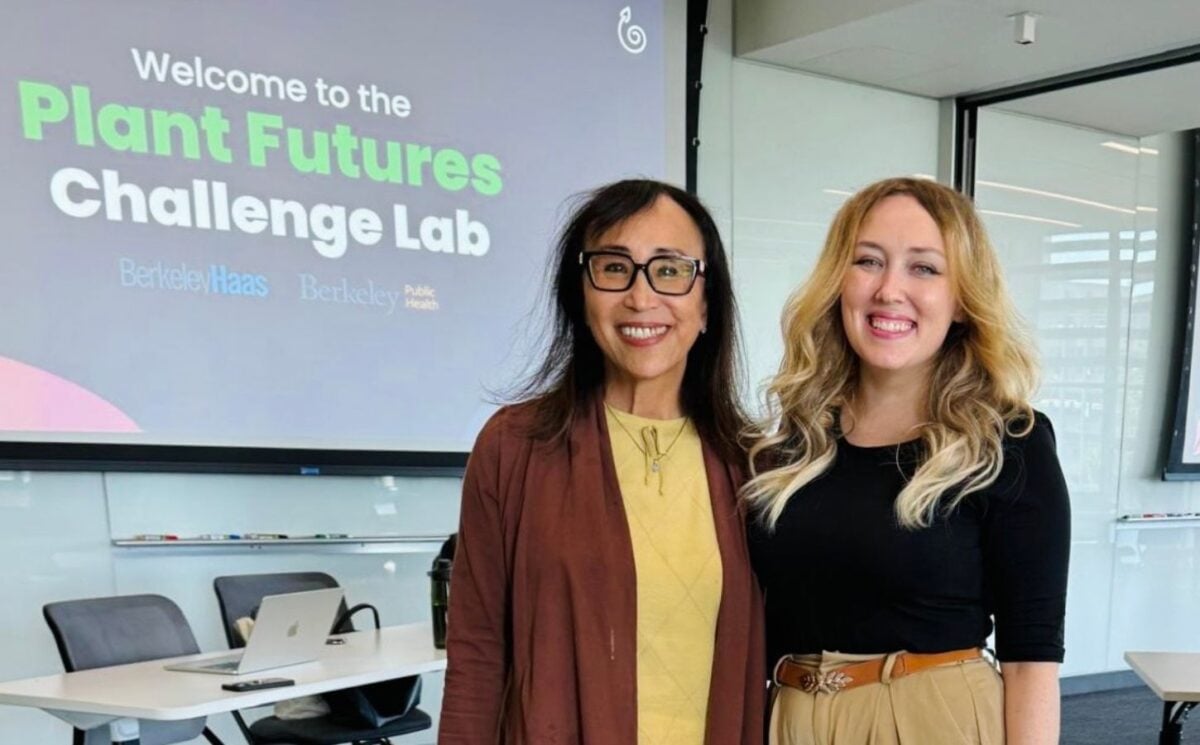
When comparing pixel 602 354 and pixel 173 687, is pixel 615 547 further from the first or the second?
pixel 173 687

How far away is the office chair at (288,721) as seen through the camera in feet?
9.57

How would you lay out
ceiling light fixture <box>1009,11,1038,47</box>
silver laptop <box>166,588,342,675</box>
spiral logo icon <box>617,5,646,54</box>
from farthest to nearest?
spiral logo icon <box>617,5,646,54</box> < ceiling light fixture <box>1009,11,1038,47</box> < silver laptop <box>166,588,342,675</box>

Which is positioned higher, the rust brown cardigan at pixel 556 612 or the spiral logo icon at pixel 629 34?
the spiral logo icon at pixel 629 34

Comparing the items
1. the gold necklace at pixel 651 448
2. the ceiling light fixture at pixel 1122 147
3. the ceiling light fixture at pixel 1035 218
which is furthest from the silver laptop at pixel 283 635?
the ceiling light fixture at pixel 1122 147

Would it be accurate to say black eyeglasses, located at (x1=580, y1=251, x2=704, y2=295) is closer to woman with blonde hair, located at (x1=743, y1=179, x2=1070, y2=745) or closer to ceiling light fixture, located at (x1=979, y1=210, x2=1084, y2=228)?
woman with blonde hair, located at (x1=743, y1=179, x2=1070, y2=745)

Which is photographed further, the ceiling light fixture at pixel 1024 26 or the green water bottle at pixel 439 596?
the ceiling light fixture at pixel 1024 26

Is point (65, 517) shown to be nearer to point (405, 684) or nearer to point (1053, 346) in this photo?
point (405, 684)

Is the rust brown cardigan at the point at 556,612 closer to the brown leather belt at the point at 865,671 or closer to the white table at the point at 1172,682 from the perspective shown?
the brown leather belt at the point at 865,671

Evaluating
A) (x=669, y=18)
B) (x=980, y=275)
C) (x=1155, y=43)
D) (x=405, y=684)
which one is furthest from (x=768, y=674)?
(x=1155, y=43)

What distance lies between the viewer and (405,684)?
303 centimetres

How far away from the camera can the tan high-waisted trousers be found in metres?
1.34

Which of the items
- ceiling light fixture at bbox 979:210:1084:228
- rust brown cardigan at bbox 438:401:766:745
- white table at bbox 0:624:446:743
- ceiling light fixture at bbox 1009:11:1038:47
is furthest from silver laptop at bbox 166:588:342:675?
ceiling light fixture at bbox 979:210:1084:228

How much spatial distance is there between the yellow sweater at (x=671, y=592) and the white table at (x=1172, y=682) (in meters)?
1.97

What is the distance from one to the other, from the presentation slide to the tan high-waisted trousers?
276 cm
